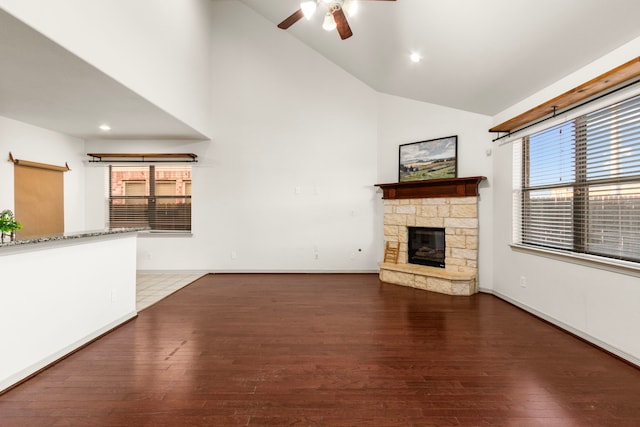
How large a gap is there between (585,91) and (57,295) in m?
4.90

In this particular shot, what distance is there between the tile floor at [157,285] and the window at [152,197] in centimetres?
93

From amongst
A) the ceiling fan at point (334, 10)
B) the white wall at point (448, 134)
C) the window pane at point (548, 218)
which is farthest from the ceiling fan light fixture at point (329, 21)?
the window pane at point (548, 218)

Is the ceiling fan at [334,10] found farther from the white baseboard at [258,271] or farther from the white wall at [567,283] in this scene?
the white baseboard at [258,271]

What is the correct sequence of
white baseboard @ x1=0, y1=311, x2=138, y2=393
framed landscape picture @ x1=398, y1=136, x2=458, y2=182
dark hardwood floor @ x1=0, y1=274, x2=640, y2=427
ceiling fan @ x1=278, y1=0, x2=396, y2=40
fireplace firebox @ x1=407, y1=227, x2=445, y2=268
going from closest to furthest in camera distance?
dark hardwood floor @ x1=0, y1=274, x2=640, y2=427 → white baseboard @ x1=0, y1=311, x2=138, y2=393 → ceiling fan @ x1=278, y1=0, x2=396, y2=40 → framed landscape picture @ x1=398, y1=136, x2=458, y2=182 → fireplace firebox @ x1=407, y1=227, x2=445, y2=268

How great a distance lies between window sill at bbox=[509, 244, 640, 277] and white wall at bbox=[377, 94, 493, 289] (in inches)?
32.9

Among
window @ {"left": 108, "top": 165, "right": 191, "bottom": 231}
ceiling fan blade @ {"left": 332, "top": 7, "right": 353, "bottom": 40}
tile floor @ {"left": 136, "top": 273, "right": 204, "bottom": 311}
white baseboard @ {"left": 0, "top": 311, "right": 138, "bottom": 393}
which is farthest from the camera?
window @ {"left": 108, "top": 165, "right": 191, "bottom": 231}

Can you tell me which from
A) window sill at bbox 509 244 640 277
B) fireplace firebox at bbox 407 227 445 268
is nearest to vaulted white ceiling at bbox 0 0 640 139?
window sill at bbox 509 244 640 277

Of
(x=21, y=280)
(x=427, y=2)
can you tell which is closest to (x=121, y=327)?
(x=21, y=280)

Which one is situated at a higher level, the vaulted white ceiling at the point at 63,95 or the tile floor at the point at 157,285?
the vaulted white ceiling at the point at 63,95

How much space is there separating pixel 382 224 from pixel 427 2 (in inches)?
135

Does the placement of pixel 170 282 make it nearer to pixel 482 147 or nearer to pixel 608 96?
pixel 482 147

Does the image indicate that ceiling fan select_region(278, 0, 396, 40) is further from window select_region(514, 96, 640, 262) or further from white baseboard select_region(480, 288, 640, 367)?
white baseboard select_region(480, 288, 640, 367)

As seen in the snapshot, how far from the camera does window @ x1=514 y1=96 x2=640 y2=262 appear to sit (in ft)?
7.76

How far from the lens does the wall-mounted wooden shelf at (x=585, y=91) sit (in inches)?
82.6
